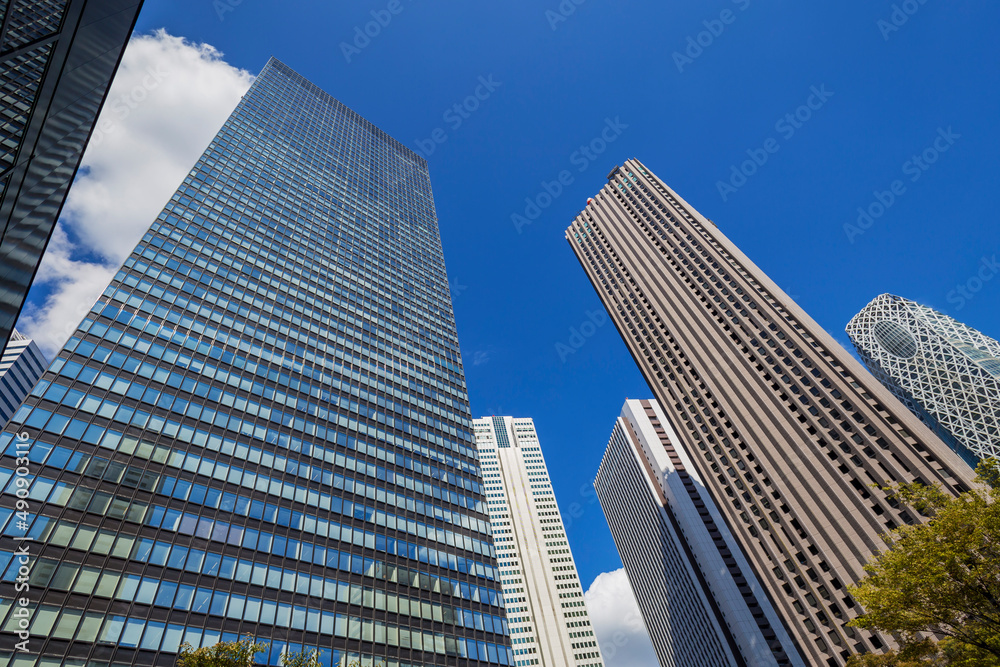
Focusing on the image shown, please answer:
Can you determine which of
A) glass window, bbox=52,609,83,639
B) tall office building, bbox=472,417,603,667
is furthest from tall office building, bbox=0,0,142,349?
tall office building, bbox=472,417,603,667

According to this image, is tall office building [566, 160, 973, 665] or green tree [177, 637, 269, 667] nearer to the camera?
green tree [177, 637, 269, 667]

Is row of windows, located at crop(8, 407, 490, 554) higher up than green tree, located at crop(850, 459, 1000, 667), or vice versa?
row of windows, located at crop(8, 407, 490, 554)

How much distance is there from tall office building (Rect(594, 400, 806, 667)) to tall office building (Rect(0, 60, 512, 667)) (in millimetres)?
50059

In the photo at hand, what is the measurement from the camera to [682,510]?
12362cm

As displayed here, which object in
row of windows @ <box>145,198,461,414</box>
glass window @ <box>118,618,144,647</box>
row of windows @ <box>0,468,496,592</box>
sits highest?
row of windows @ <box>145,198,461,414</box>

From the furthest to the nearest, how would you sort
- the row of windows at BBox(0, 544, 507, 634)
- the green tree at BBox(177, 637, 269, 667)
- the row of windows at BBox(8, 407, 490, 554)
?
the row of windows at BBox(8, 407, 490, 554) → the row of windows at BBox(0, 544, 507, 634) → the green tree at BBox(177, 637, 269, 667)

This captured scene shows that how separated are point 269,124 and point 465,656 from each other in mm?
106968

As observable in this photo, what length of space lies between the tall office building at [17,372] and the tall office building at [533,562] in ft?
392

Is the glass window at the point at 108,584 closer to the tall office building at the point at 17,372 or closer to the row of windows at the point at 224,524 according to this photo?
the row of windows at the point at 224,524

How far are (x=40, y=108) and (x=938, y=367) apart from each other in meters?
126

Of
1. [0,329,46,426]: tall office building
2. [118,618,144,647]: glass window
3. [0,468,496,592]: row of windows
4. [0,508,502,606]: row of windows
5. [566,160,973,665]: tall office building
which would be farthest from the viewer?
[0,329,46,426]: tall office building

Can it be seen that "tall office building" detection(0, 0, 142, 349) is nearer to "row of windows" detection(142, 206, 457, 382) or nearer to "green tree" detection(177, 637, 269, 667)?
"green tree" detection(177, 637, 269, 667)

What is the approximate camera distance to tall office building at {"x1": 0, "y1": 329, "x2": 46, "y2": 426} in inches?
4670

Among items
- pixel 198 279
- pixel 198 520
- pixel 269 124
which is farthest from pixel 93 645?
pixel 269 124
